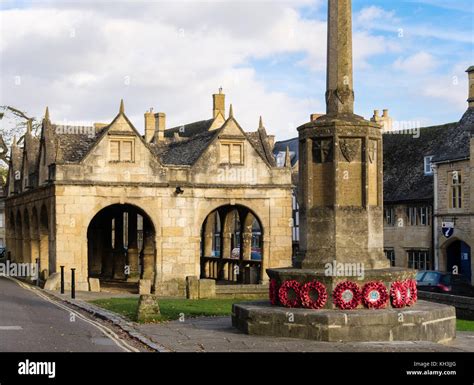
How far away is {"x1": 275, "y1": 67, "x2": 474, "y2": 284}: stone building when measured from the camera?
43.7 meters

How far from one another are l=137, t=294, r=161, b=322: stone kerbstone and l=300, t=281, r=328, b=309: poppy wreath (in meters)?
5.00

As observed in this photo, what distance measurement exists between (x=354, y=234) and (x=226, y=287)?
49.6ft

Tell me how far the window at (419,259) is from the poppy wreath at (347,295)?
31564mm

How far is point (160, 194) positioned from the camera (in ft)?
119

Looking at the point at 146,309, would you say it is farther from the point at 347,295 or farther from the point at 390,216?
the point at 390,216

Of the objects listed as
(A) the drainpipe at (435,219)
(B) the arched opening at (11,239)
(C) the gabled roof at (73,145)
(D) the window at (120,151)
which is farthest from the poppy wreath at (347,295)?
(B) the arched opening at (11,239)

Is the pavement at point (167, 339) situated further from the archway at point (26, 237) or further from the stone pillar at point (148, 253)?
the archway at point (26, 237)

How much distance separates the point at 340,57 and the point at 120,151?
19678mm

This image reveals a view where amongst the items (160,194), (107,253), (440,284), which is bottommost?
(440,284)

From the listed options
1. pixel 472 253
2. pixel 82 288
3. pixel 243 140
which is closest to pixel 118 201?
pixel 82 288

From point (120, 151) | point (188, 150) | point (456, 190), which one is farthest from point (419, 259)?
point (120, 151)

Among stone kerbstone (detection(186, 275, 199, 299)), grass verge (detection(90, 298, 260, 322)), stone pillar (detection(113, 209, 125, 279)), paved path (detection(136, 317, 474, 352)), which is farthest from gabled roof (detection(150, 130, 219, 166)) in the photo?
paved path (detection(136, 317, 474, 352))

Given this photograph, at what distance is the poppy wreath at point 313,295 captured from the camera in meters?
16.5
